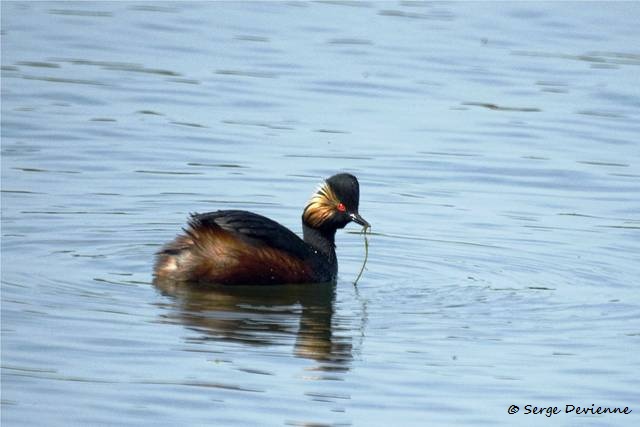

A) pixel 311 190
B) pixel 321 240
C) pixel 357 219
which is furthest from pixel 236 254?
pixel 311 190

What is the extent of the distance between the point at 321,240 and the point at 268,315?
1666mm

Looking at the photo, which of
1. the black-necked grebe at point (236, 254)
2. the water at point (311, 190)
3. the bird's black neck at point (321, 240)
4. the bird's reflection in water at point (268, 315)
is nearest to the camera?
the water at point (311, 190)

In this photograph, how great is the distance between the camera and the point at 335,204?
12.7 meters

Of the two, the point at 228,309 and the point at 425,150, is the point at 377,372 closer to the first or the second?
the point at 228,309

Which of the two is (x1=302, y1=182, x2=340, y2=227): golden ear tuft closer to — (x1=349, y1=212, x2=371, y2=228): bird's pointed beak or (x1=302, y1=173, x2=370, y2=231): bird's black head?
(x1=302, y1=173, x2=370, y2=231): bird's black head

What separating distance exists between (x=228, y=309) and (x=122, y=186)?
4.32 meters

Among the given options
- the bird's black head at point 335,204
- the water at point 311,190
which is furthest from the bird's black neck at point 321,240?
the water at point 311,190

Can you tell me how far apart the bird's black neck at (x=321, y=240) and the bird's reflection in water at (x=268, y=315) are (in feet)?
1.07

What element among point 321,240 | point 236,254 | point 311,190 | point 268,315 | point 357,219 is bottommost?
point 311,190

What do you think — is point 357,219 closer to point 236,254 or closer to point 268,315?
point 236,254

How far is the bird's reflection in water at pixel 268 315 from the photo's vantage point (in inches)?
409

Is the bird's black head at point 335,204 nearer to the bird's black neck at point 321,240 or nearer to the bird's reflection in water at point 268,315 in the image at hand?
the bird's black neck at point 321,240

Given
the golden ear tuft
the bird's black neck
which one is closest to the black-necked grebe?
the bird's black neck

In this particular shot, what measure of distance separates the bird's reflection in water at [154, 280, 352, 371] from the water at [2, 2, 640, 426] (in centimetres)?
3
